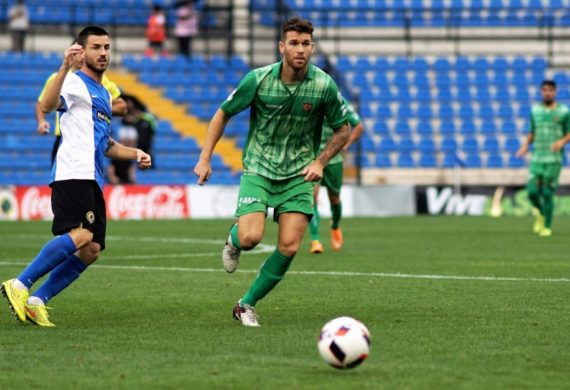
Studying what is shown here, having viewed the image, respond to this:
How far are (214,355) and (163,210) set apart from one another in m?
19.7

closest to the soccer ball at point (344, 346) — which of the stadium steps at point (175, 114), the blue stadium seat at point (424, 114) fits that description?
the stadium steps at point (175, 114)

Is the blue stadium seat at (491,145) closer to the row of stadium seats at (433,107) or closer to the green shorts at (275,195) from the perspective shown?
the row of stadium seats at (433,107)

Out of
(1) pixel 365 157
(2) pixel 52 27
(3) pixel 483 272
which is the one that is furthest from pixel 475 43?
(3) pixel 483 272

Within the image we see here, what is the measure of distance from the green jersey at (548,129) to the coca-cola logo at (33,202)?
1017cm

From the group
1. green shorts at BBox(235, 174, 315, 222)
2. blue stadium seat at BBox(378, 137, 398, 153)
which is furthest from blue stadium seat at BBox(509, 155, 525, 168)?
green shorts at BBox(235, 174, 315, 222)

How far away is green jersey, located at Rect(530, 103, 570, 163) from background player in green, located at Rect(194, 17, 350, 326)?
463 inches

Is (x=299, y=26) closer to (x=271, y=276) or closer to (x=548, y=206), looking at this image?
(x=271, y=276)

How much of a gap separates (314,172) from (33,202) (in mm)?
17687

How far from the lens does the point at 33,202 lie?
2508cm

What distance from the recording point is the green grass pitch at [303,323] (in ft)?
19.7

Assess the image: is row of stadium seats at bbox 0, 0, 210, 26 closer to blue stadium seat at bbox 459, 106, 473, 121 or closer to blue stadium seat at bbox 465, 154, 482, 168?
blue stadium seat at bbox 459, 106, 473, 121

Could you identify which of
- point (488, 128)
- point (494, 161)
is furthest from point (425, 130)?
Answer: point (494, 161)

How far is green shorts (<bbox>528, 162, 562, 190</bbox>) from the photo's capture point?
19.6 metres

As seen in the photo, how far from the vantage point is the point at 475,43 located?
118 feet
